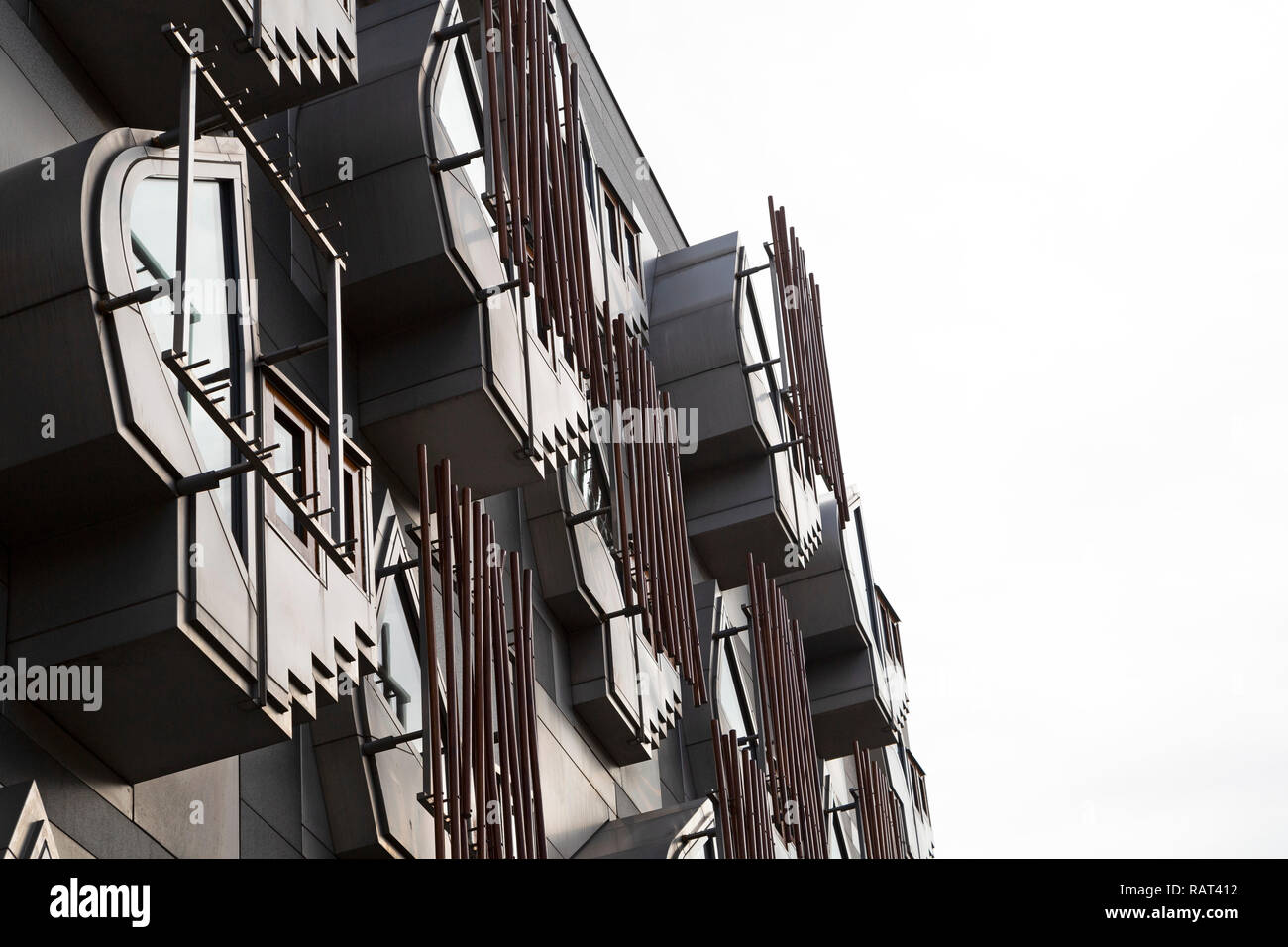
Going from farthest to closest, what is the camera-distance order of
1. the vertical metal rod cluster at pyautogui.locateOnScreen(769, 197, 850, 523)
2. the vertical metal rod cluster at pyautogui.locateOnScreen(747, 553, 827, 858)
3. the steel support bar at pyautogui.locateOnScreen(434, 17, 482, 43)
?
the vertical metal rod cluster at pyautogui.locateOnScreen(769, 197, 850, 523) → the vertical metal rod cluster at pyautogui.locateOnScreen(747, 553, 827, 858) → the steel support bar at pyautogui.locateOnScreen(434, 17, 482, 43)

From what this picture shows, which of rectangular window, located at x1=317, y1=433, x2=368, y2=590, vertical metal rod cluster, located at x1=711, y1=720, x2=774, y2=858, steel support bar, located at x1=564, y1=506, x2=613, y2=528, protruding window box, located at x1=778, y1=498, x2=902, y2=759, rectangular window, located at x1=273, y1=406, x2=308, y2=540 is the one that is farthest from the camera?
protruding window box, located at x1=778, y1=498, x2=902, y2=759

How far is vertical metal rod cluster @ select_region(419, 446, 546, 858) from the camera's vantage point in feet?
38.4

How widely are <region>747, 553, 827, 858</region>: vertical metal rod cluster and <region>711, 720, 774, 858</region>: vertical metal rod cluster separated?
1398 millimetres

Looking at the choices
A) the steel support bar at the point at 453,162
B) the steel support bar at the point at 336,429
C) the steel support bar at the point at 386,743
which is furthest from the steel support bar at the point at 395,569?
the steel support bar at the point at 453,162

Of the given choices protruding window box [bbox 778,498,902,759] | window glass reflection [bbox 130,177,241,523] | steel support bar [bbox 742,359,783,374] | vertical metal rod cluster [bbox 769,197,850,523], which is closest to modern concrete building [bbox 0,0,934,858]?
window glass reflection [bbox 130,177,241,523]

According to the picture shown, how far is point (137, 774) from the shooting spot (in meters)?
9.53

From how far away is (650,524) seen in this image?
18250 millimetres

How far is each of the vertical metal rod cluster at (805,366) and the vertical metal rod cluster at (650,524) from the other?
541 cm

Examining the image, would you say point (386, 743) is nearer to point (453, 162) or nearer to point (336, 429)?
point (336, 429)

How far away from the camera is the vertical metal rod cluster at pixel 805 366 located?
2491 cm

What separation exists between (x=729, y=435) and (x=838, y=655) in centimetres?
532

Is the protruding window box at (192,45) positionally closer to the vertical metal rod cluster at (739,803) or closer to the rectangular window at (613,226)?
the vertical metal rod cluster at (739,803)

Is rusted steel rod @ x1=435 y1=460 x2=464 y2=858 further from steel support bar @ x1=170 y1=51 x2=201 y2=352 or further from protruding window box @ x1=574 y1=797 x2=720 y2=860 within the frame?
protruding window box @ x1=574 y1=797 x2=720 y2=860
